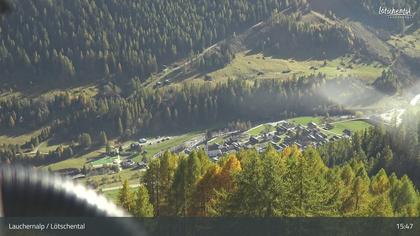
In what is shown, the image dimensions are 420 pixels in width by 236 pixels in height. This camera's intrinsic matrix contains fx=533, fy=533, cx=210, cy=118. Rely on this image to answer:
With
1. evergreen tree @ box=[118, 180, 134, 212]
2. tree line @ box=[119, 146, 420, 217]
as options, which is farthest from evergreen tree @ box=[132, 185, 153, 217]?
evergreen tree @ box=[118, 180, 134, 212]

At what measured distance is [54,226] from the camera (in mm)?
8375

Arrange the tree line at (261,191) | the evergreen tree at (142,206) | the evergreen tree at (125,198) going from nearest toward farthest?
1. the tree line at (261,191)
2. the evergreen tree at (142,206)
3. the evergreen tree at (125,198)

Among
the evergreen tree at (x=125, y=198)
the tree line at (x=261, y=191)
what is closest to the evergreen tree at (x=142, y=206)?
the tree line at (x=261, y=191)

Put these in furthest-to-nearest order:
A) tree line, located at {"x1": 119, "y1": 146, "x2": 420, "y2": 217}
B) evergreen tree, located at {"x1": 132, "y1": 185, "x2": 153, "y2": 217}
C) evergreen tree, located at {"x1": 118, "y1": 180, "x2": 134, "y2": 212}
A: 1. evergreen tree, located at {"x1": 118, "y1": 180, "x2": 134, "y2": 212}
2. evergreen tree, located at {"x1": 132, "y1": 185, "x2": 153, "y2": 217}
3. tree line, located at {"x1": 119, "y1": 146, "x2": 420, "y2": 217}

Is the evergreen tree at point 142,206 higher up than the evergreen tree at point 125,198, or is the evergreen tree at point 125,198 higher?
the evergreen tree at point 142,206

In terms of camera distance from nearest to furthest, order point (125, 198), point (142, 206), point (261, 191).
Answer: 1. point (261, 191)
2. point (142, 206)
3. point (125, 198)

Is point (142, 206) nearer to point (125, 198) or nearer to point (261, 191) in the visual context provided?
point (125, 198)

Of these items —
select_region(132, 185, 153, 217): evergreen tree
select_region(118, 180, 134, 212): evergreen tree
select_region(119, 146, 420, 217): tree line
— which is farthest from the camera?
select_region(118, 180, 134, 212): evergreen tree

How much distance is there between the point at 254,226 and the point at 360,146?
367ft

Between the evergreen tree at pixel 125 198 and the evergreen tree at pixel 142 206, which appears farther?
the evergreen tree at pixel 125 198

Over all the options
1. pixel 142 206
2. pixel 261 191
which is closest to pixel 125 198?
pixel 142 206

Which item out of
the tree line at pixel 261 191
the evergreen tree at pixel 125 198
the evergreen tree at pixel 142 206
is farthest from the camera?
the evergreen tree at pixel 125 198

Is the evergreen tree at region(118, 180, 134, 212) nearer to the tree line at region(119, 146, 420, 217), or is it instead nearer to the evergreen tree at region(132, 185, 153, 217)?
the tree line at region(119, 146, 420, 217)

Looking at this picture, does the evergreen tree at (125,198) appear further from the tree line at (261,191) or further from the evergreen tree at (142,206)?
the evergreen tree at (142,206)
